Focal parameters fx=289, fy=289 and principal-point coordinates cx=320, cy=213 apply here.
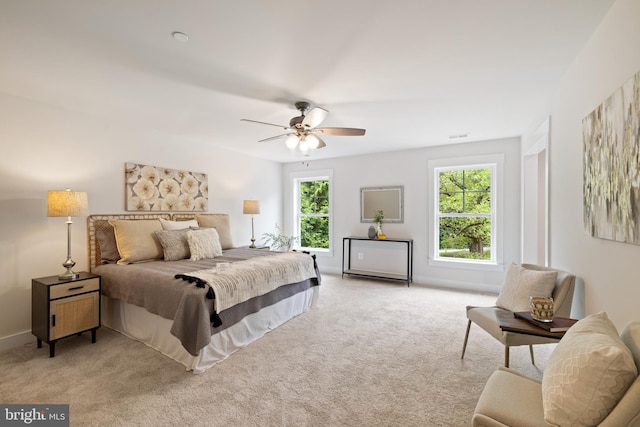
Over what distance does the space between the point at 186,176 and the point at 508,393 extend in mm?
4499

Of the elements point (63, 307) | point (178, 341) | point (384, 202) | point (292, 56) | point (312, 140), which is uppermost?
point (292, 56)

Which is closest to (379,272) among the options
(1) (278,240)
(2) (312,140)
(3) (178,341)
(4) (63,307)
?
(1) (278,240)

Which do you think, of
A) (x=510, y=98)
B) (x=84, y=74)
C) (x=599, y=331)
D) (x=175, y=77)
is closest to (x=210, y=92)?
→ (x=175, y=77)

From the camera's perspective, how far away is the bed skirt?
8.13ft

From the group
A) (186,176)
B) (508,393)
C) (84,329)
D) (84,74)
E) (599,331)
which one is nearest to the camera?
(599,331)

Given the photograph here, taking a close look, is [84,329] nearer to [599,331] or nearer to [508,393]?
[508,393]

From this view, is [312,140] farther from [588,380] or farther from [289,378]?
[588,380]

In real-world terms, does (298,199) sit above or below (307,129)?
below

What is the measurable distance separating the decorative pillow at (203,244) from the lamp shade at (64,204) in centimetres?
114

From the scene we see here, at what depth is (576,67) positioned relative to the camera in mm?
2139

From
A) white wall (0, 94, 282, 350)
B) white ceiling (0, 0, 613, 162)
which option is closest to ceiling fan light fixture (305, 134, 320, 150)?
white ceiling (0, 0, 613, 162)

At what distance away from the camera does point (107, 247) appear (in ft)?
11.1

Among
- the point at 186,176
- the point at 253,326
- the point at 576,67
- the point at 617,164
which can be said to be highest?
the point at 576,67

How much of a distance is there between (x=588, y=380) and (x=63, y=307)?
146 inches
